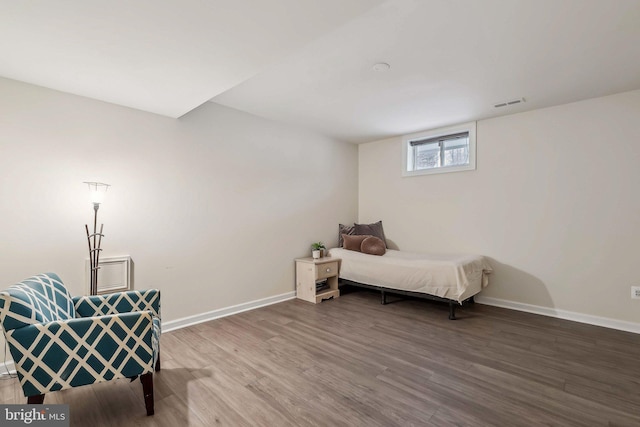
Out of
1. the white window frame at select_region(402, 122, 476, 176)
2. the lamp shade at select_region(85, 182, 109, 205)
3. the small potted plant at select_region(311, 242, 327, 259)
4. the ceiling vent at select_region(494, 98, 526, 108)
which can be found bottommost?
the small potted plant at select_region(311, 242, 327, 259)

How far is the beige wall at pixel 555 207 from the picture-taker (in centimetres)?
316

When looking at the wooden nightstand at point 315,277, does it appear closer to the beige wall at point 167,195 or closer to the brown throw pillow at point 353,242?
the beige wall at point 167,195

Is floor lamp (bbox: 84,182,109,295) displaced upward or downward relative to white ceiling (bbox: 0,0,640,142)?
downward

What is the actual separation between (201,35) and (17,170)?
192cm

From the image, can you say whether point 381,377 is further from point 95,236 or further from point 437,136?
point 437,136

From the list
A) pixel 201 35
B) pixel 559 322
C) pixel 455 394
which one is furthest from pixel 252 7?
pixel 559 322

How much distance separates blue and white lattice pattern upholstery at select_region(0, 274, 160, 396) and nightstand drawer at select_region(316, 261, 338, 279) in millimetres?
2416

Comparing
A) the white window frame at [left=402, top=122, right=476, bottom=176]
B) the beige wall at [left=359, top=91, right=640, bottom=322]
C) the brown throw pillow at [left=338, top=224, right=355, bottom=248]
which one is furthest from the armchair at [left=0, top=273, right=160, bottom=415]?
the white window frame at [left=402, top=122, right=476, bottom=176]

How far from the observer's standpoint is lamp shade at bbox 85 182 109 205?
2527 mm

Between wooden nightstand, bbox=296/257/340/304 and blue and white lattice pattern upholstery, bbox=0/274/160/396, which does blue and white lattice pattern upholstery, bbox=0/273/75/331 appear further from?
wooden nightstand, bbox=296/257/340/304

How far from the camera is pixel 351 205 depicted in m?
5.33

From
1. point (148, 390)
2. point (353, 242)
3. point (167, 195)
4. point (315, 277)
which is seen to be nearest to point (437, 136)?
point (353, 242)

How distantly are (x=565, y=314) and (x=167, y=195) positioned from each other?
15.1ft

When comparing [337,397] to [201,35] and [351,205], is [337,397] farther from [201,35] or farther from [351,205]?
[351,205]
